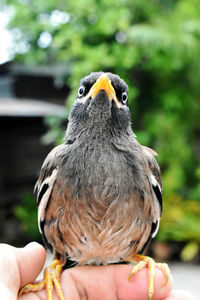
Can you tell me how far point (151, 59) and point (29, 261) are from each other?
6.14 meters

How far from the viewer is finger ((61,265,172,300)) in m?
2.48

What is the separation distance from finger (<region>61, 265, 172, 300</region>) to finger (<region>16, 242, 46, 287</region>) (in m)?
0.33

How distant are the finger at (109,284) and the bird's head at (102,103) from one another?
1.04m

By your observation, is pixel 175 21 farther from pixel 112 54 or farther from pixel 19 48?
pixel 19 48

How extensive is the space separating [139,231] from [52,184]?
0.68 metres

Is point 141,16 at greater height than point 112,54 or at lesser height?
greater

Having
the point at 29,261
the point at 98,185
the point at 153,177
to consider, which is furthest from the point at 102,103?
the point at 29,261

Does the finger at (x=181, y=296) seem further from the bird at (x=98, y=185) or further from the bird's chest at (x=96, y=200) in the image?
the bird's chest at (x=96, y=200)

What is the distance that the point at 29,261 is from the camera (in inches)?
88.0

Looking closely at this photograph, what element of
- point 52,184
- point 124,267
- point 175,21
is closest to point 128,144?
point 52,184

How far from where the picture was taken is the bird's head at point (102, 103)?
2168 mm

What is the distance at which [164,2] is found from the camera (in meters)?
8.92

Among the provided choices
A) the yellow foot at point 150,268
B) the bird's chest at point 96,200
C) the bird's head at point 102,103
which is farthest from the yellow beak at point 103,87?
the yellow foot at point 150,268

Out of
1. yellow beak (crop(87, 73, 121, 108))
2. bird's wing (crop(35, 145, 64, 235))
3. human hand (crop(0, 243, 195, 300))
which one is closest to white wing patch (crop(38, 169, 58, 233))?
bird's wing (crop(35, 145, 64, 235))
